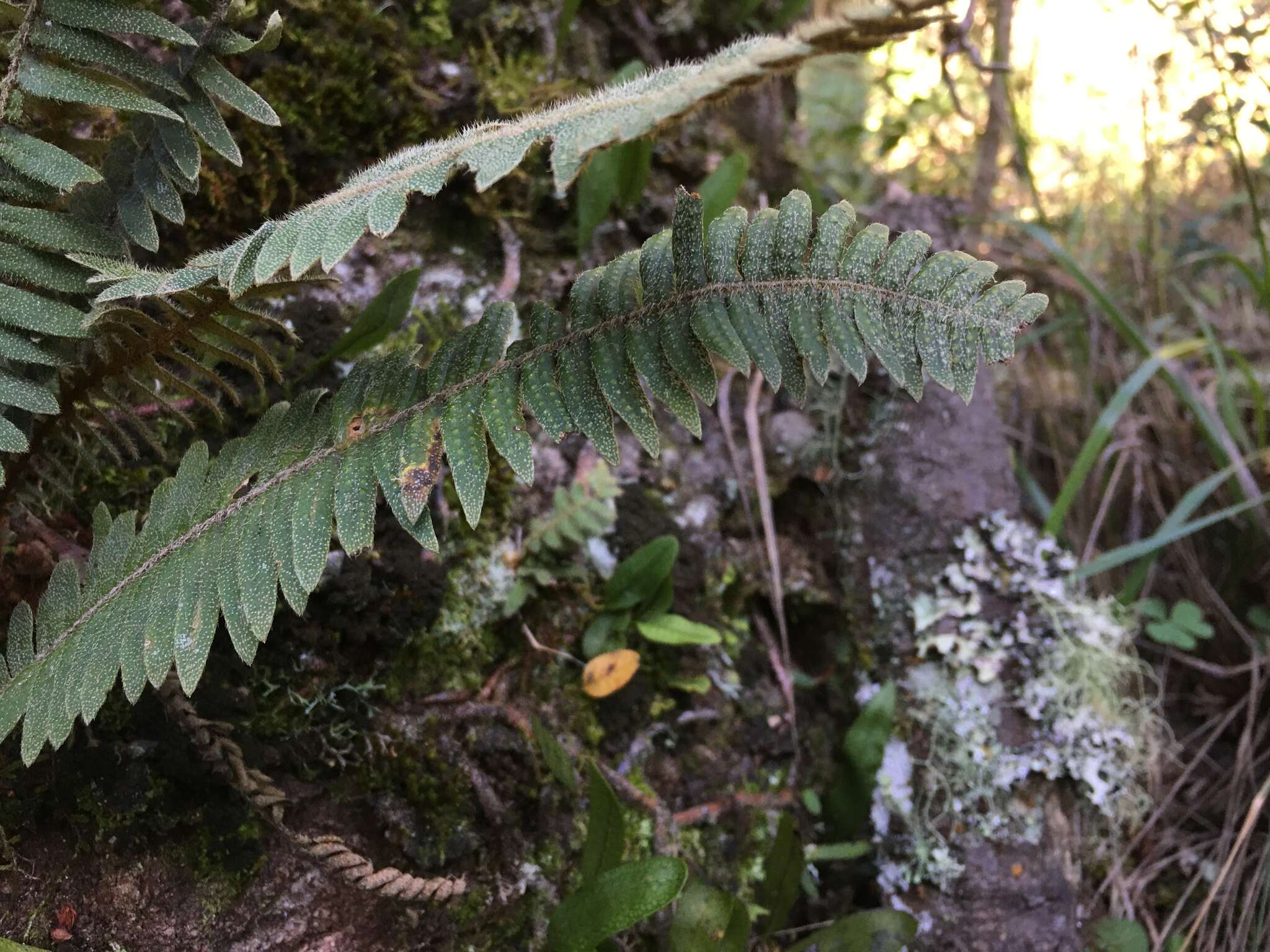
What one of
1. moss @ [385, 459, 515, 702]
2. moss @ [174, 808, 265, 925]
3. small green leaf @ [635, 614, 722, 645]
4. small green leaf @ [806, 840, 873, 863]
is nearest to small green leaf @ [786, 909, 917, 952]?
small green leaf @ [806, 840, 873, 863]

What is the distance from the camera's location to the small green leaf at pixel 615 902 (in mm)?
1174

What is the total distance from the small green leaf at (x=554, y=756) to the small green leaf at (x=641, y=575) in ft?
0.98

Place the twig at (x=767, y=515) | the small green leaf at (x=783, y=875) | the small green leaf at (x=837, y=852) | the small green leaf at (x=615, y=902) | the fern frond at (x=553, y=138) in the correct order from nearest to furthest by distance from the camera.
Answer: the fern frond at (x=553, y=138) < the small green leaf at (x=615, y=902) < the small green leaf at (x=783, y=875) < the small green leaf at (x=837, y=852) < the twig at (x=767, y=515)

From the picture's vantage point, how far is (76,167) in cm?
109

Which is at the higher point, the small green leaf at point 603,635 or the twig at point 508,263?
the twig at point 508,263

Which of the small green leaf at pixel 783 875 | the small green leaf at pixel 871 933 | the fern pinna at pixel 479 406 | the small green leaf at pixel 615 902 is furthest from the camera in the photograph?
the small green leaf at pixel 783 875

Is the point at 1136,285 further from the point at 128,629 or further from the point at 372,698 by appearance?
the point at 128,629

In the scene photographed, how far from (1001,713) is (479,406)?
139cm

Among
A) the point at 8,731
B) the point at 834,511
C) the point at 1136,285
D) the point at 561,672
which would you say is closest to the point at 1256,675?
the point at 834,511

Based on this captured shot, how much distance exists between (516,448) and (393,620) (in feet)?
2.04

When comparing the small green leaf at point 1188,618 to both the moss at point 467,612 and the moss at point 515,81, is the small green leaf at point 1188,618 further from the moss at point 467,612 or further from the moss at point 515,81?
the moss at point 515,81

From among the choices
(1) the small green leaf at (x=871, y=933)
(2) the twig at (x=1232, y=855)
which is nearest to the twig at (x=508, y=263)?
(1) the small green leaf at (x=871, y=933)

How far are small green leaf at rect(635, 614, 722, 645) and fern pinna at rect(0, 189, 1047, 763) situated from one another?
2.07 feet

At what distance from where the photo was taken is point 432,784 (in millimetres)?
1420
